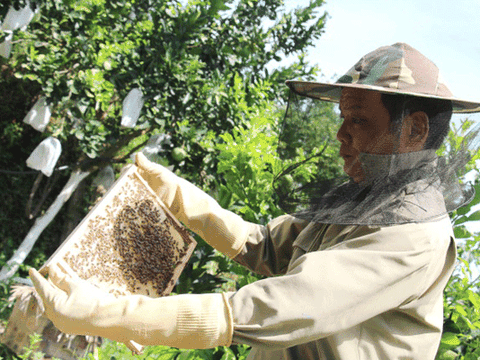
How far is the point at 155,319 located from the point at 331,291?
41 cm

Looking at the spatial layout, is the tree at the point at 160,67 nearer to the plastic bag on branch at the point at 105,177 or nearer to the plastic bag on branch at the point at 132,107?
the plastic bag on branch at the point at 132,107

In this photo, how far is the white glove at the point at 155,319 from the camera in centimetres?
113

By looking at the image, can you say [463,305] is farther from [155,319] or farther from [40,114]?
[40,114]

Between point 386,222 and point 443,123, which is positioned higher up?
point 443,123

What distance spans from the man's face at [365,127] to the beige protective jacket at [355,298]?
158 millimetres

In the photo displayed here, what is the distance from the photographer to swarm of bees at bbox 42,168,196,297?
163cm

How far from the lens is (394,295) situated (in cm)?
117

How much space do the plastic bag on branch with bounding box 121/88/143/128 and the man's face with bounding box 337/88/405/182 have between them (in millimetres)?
2691

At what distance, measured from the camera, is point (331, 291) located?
1.11 m

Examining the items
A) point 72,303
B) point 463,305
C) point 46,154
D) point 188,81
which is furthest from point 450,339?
point 46,154

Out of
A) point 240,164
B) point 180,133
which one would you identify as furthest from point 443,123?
point 180,133

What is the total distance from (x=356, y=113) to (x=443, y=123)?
235 mm

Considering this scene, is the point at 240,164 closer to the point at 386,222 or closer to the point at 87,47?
the point at 386,222

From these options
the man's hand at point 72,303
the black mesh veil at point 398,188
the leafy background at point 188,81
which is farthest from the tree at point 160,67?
the man's hand at point 72,303
